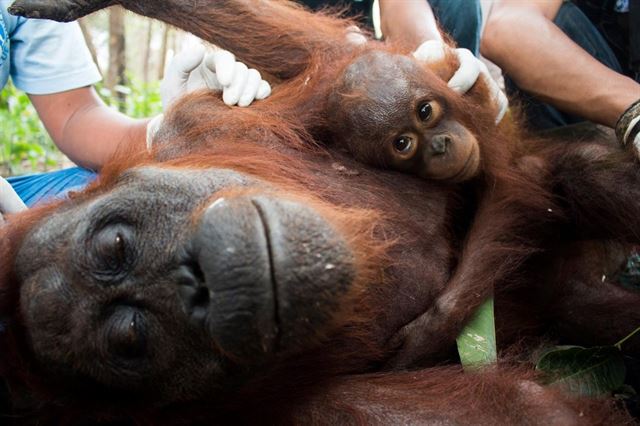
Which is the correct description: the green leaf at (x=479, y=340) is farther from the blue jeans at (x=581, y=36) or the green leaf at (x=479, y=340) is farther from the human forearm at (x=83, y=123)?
the human forearm at (x=83, y=123)

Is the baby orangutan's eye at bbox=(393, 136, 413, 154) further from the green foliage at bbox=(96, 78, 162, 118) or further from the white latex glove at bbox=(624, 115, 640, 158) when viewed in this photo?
the green foliage at bbox=(96, 78, 162, 118)

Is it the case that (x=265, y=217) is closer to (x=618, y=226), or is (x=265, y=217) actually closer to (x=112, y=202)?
(x=112, y=202)

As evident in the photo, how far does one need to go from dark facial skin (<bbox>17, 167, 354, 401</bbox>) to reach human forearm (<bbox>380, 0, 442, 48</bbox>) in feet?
5.08

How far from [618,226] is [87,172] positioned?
2293 millimetres

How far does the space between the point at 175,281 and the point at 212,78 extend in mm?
1305

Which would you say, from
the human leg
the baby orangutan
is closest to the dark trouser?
the human leg

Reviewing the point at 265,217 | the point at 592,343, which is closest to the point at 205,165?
the point at 265,217

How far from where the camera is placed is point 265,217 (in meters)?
1.30

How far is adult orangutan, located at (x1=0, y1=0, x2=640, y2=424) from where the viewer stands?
130cm

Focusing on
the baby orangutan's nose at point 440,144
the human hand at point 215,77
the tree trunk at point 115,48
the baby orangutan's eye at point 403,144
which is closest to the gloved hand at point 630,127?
the baby orangutan's nose at point 440,144

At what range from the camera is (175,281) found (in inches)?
53.9

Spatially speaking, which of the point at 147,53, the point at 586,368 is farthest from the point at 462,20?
the point at 147,53

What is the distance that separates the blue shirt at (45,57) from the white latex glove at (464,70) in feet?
→ 5.37

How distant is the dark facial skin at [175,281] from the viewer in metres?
1.25
